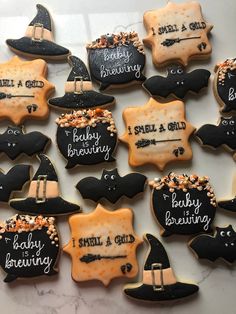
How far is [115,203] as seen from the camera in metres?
1.35

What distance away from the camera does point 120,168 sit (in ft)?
4.59

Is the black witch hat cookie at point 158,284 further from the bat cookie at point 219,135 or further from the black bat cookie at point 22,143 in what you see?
the black bat cookie at point 22,143

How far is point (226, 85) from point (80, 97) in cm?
52

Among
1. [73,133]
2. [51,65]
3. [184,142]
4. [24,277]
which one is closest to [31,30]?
[51,65]

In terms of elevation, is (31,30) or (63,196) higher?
(31,30)

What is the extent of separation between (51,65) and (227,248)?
898 mm

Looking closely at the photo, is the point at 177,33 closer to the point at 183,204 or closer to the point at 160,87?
the point at 160,87

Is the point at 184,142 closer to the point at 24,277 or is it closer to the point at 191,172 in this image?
the point at 191,172

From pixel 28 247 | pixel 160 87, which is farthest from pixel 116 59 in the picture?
pixel 28 247

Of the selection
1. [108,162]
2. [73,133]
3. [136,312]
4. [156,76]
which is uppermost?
[156,76]

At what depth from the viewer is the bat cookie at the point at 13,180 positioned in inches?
53.2

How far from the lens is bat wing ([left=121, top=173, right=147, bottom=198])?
134 cm

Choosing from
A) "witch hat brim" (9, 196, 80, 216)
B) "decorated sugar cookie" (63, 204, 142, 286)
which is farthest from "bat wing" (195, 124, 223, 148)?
"witch hat brim" (9, 196, 80, 216)

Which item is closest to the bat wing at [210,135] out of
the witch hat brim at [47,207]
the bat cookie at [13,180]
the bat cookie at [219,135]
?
the bat cookie at [219,135]
